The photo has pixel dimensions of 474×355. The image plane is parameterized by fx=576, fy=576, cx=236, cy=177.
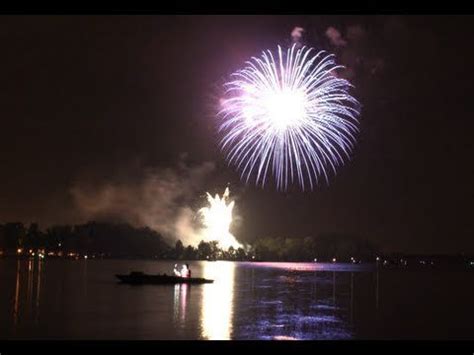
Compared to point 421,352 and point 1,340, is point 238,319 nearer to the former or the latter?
point 1,340

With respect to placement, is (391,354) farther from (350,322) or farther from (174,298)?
(174,298)

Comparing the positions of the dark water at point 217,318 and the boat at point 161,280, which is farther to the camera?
the boat at point 161,280

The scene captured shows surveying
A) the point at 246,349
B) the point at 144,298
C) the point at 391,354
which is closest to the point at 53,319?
the point at 144,298

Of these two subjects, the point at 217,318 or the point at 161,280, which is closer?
the point at 217,318

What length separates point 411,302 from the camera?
7144 centimetres

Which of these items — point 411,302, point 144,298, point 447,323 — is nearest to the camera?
point 447,323

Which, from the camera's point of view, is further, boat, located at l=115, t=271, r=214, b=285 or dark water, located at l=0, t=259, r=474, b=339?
boat, located at l=115, t=271, r=214, b=285
